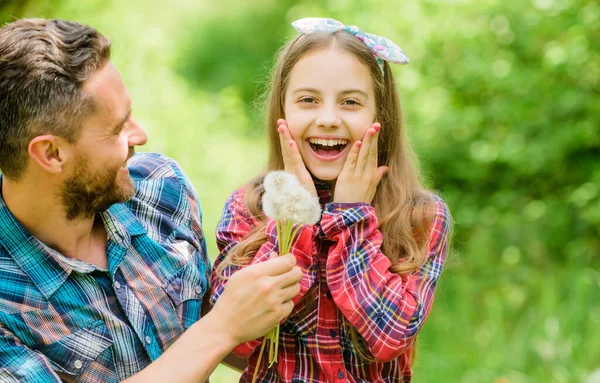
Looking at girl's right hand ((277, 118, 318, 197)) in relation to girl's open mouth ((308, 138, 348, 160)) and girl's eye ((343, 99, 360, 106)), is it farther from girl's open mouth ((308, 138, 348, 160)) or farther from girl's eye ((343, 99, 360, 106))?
girl's eye ((343, 99, 360, 106))

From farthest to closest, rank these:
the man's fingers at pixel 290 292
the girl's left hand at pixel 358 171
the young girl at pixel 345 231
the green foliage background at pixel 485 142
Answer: the green foliage background at pixel 485 142 < the girl's left hand at pixel 358 171 < the young girl at pixel 345 231 < the man's fingers at pixel 290 292

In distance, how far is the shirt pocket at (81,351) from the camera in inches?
97.7

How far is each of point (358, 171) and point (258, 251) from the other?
1.45 ft

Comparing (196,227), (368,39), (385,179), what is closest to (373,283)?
(385,179)

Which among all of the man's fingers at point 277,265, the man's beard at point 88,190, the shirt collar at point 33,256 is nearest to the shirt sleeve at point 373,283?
the man's fingers at point 277,265

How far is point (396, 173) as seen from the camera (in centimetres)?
296

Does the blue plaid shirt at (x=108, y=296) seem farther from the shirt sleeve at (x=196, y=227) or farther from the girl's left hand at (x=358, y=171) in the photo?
the girl's left hand at (x=358, y=171)

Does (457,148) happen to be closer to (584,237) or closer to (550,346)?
(584,237)

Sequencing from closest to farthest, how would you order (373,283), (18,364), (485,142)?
(18,364), (373,283), (485,142)

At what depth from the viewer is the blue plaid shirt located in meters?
2.42

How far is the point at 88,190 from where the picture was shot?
2.57 meters

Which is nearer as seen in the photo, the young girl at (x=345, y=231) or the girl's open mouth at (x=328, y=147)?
the young girl at (x=345, y=231)

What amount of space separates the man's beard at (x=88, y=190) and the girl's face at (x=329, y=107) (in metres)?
0.66

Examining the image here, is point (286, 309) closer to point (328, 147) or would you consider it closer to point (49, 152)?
point (328, 147)
